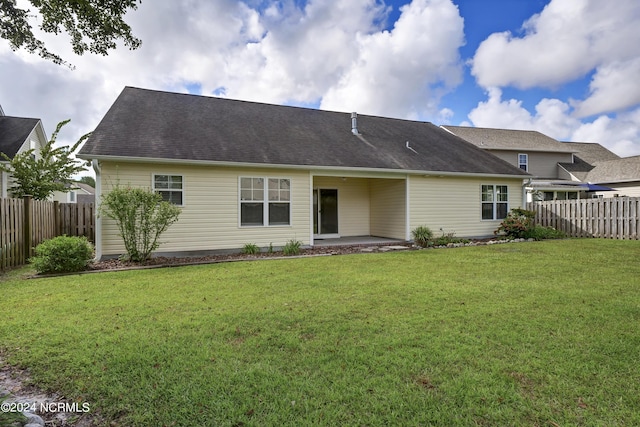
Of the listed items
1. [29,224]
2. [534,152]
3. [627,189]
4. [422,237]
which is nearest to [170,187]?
[29,224]

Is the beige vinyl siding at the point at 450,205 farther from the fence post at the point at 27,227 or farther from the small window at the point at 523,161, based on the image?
the small window at the point at 523,161

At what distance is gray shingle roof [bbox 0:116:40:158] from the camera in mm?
15216

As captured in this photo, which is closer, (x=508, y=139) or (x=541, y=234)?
(x=541, y=234)

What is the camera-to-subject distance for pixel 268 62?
48.4 feet

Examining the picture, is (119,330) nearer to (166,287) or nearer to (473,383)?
(166,287)

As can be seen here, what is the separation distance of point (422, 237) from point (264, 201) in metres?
5.77

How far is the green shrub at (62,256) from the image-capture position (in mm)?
7066

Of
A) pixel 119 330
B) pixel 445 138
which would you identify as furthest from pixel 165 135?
pixel 445 138

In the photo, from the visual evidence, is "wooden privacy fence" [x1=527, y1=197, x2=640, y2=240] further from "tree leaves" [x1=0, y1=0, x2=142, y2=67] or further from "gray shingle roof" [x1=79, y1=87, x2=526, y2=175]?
"tree leaves" [x1=0, y1=0, x2=142, y2=67]

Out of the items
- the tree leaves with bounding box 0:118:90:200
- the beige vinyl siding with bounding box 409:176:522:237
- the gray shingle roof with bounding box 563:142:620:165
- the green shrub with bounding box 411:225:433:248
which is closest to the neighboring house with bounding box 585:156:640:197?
the gray shingle roof with bounding box 563:142:620:165

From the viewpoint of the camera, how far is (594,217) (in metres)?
13.6

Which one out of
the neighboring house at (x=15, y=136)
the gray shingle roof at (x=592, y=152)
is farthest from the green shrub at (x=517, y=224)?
the gray shingle roof at (x=592, y=152)

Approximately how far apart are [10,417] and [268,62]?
1511cm

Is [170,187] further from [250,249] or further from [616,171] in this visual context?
[616,171]
